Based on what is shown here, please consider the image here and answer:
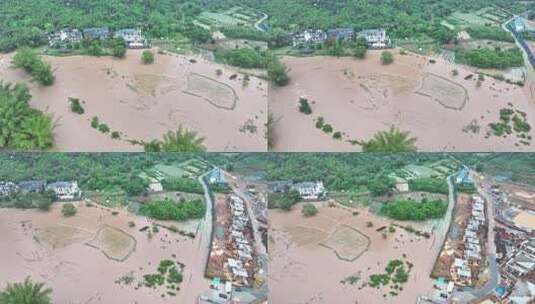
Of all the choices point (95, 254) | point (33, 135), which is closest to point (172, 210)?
point (95, 254)

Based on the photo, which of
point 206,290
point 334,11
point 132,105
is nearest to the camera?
point 206,290

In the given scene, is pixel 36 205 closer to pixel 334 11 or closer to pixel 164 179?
pixel 164 179

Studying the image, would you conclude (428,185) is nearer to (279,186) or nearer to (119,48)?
(279,186)

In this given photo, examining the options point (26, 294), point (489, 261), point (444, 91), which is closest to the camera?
point (26, 294)

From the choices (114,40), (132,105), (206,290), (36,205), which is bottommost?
(206,290)

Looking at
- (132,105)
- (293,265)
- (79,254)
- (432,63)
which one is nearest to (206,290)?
(293,265)

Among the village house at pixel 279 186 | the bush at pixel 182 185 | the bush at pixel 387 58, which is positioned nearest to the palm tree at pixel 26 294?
the bush at pixel 182 185
